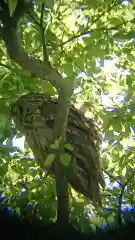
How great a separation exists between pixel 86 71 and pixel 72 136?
486mm

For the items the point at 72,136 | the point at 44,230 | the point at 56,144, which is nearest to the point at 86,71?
the point at 72,136

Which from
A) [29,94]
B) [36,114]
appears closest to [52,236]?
[36,114]

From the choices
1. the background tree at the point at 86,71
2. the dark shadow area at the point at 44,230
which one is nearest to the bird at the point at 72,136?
the background tree at the point at 86,71

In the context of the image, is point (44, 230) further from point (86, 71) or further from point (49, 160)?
point (86, 71)

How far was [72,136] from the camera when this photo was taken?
1.35 meters

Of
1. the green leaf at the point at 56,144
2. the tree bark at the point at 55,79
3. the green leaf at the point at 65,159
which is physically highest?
the tree bark at the point at 55,79

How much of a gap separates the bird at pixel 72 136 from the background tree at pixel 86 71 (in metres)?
0.07

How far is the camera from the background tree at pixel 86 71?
1491 mm

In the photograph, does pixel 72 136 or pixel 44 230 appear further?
pixel 72 136

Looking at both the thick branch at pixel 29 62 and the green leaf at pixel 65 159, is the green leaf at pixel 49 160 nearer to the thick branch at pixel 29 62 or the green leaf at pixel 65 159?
the green leaf at pixel 65 159

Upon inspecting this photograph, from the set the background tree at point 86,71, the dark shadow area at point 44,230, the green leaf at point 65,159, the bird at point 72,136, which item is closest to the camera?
the dark shadow area at point 44,230

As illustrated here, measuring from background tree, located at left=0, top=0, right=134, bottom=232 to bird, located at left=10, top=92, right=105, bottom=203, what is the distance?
7cm

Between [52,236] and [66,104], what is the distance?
531mm

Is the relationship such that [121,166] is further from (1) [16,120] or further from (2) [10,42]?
(2) [10,42]
